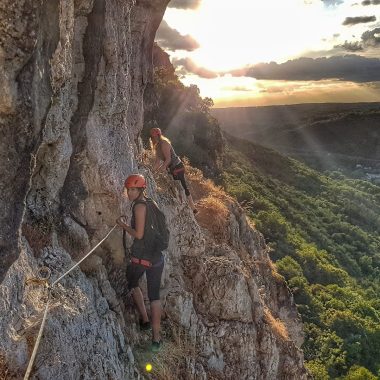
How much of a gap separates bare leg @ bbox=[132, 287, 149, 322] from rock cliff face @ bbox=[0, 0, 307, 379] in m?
0.24

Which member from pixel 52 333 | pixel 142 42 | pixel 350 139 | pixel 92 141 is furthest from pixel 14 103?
pixel 350 139

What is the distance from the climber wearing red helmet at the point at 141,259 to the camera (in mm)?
6832

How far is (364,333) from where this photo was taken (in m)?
35.1

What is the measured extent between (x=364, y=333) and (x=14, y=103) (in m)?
35.6

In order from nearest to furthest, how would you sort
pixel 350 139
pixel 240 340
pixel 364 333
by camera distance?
1. pixel 240 340
2. pixel 364 333
3. pixel 350 139

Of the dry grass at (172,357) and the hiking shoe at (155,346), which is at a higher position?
the hiking shoe at (155,346)

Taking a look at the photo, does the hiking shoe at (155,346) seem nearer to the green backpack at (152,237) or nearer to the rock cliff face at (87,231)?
the rock cliff face at (87,231)

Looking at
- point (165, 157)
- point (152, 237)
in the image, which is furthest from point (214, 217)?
point (152, 237)

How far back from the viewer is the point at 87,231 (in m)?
8.10

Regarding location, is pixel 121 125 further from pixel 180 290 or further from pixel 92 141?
pixel 180 290

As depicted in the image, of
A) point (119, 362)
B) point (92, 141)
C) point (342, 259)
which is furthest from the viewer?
point (342, 259)

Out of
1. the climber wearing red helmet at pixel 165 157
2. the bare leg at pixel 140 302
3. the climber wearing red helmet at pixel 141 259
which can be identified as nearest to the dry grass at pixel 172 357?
the climber wearing red helmet at pixel 141 259

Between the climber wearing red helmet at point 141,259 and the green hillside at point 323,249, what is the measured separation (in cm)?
1250

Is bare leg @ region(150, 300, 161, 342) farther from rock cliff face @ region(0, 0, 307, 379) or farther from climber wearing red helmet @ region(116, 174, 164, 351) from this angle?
rock cliff face @ region(0, 0, 307, 379)
